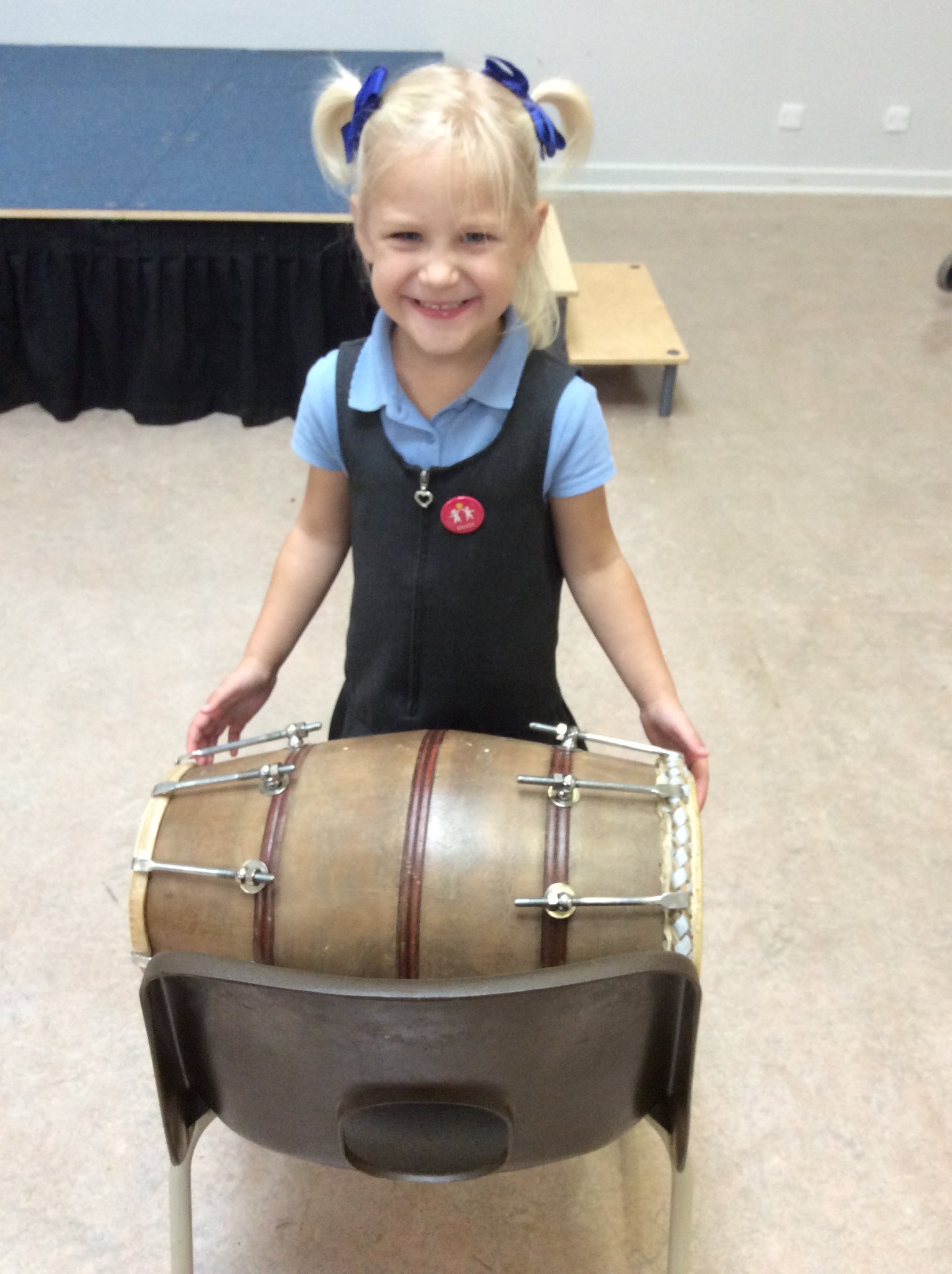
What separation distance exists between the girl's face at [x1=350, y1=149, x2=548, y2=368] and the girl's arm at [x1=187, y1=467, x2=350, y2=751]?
271 millimetres

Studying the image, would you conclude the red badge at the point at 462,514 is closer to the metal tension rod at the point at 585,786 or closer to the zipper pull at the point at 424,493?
the zipper pull at the point at 424,493

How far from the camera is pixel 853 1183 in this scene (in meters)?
1.19

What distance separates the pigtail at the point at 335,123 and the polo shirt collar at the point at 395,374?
14cm

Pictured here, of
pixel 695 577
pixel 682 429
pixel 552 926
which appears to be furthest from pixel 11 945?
pixel 682 429

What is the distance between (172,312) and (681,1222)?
208 cm

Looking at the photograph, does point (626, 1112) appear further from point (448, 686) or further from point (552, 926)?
point (448, 686)

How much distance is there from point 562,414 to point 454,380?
10 centimetres

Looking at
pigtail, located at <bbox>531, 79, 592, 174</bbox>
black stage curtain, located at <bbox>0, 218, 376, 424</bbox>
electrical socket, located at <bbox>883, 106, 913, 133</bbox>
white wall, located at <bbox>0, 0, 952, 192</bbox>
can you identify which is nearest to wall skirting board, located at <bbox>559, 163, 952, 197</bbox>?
white wall, located at <bbox>0, 0, 952, 192</bbox>

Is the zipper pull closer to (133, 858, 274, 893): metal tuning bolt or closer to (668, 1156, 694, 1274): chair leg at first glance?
(133, 858, 274, 893): metal tuning bolt

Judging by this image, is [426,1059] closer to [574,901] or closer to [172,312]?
[574,901]

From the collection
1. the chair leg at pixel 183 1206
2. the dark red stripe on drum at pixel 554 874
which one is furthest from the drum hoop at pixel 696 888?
the chair leg at pixel 183 1206

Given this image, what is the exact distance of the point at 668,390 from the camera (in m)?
2.47

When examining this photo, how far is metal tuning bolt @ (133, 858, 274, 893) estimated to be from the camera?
2.75 ft

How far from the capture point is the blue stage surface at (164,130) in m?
2.24
